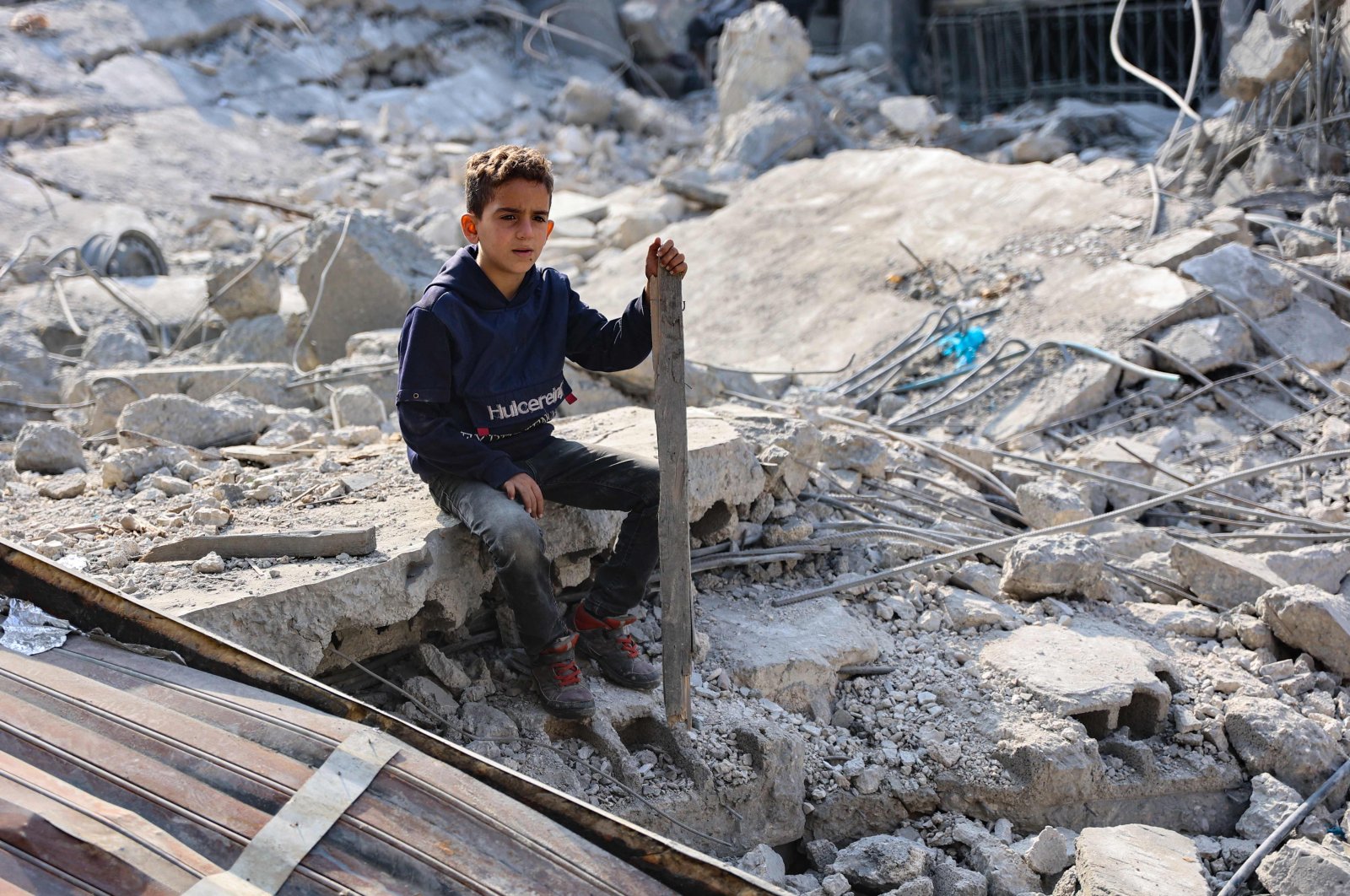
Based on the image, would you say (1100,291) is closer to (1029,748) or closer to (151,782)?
(1029,748)

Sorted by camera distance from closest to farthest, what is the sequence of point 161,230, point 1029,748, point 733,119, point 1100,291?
point 1029,748, point 1100,291, point 161,230, point 733,119

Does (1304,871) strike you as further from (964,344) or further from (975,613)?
(964,344)

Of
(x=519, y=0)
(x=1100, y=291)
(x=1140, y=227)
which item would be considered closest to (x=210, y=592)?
(x=1100, y=291)

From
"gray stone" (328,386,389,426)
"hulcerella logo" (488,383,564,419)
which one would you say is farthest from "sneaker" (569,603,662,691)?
"gray stone" (328,386,389,426)

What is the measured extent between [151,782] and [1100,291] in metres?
5.53

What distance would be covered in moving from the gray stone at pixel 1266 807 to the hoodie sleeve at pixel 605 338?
2.01m

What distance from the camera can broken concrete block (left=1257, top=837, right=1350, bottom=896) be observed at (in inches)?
103

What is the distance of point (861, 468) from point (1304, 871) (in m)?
2.11

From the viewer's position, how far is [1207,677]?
3533mm

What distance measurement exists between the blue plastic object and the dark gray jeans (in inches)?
147

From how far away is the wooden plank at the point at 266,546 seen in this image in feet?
9.39

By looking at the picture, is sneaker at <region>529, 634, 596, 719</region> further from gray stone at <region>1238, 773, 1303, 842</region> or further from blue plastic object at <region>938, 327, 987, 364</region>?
blue plastic object at <region>938, 327, 987, 364</region>

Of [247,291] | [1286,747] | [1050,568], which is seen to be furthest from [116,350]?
[1286,747]

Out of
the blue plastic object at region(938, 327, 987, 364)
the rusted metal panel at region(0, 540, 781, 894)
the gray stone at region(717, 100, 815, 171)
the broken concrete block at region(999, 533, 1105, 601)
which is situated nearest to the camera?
the rusted metal panel at region(0, 540, 781, 894)
